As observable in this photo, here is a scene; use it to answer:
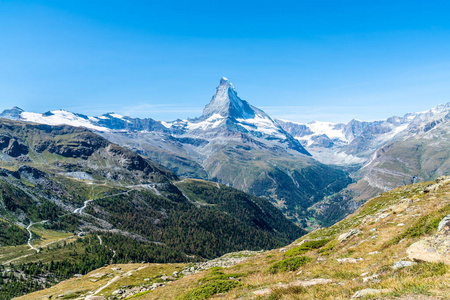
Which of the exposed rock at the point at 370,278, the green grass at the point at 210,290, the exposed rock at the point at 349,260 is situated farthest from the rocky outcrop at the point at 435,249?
the green grass at the point at 210,290

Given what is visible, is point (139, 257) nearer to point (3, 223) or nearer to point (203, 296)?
point (3, 223)

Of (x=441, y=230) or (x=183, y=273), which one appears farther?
(x=183, y=273)

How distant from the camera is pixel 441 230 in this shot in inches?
704

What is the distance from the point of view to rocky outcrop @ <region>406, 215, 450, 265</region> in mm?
14875

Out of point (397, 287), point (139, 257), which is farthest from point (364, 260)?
point (139, 257)

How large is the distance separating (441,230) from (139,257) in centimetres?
19864

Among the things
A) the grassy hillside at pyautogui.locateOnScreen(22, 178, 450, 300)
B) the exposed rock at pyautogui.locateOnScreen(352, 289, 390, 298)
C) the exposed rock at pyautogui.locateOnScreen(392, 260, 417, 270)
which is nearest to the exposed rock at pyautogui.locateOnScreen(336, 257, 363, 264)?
the grassy hillside at pyautogui.locateOnScreen(22, 178, 450, 300)

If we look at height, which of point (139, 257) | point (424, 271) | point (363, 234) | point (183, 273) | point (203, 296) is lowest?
point (139, 257)

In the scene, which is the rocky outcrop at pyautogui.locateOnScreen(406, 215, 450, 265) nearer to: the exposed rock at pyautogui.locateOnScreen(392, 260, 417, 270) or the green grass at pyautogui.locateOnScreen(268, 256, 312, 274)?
the exposed rock at pyautogui.locateOnScreen(392, 260, 417, 270)

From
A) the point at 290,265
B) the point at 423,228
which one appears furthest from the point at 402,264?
the point at 290,265

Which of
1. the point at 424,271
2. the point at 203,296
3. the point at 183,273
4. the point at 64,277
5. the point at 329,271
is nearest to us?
A: the point at 424,271

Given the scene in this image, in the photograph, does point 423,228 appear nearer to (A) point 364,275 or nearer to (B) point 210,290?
(A) point 364,275

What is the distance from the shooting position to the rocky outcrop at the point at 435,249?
14875 millimetres

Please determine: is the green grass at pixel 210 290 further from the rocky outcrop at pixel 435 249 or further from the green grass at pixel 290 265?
the rocky outcrop at pixel 435 249
